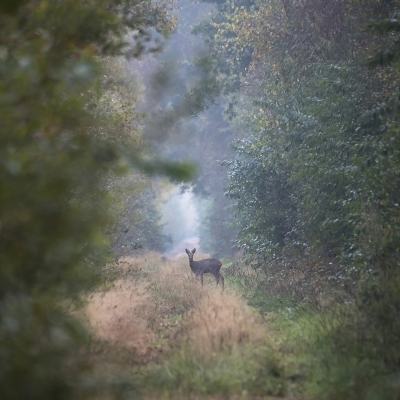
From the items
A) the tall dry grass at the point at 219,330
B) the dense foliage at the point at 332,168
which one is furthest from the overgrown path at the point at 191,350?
A: the dense foliage at the point at 332,168

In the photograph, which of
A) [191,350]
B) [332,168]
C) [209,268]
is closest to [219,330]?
[191,350]

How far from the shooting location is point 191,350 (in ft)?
25.6

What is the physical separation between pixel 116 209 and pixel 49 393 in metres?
8.72

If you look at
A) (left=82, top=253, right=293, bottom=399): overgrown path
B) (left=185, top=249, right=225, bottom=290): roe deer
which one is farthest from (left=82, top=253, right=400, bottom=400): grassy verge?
(left=185, top=249, right=225, bottom=290): roe deer

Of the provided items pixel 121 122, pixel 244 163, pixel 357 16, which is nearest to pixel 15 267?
pixel 121 122

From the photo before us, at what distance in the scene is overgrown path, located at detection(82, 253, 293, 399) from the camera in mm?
6949

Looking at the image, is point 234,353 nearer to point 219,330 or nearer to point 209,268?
point 219,330

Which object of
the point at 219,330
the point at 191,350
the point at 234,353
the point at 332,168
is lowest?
the point at 234,353

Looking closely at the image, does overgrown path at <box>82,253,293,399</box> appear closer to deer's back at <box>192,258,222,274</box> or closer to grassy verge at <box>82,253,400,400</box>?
grassy verge at <box>82,253,400,400</box>

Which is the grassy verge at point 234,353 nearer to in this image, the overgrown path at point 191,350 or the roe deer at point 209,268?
the overgrown path at point 191,350

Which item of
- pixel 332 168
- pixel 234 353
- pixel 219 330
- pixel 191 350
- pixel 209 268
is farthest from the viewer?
pixel 209 268

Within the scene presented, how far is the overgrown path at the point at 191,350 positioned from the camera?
22.8 feet

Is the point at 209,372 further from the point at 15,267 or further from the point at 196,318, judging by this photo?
the point at 15,267

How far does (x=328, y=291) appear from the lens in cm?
1080
